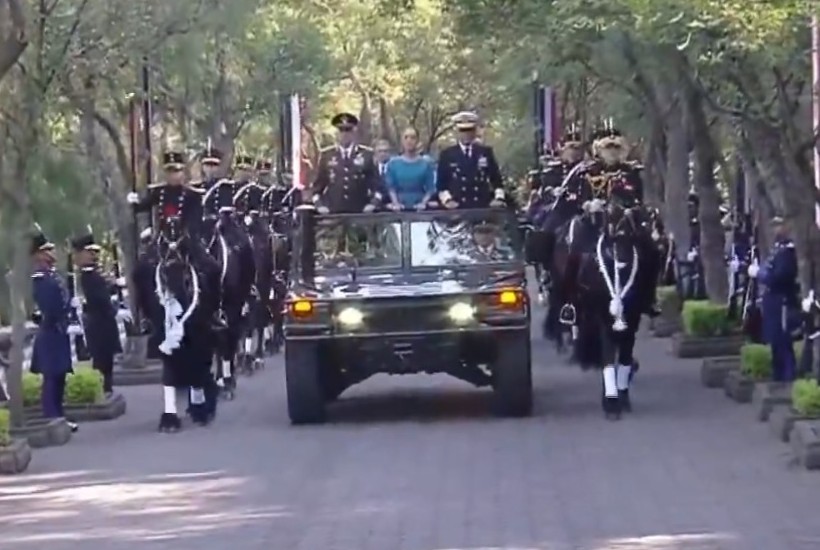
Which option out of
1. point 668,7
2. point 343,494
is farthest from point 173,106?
point 343,494

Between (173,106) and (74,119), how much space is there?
8.02 m

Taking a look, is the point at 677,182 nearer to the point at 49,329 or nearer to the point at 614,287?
the point at 614,287

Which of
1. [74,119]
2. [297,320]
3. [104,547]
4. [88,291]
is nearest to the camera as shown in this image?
[104,547]

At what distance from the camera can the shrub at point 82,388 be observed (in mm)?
21672

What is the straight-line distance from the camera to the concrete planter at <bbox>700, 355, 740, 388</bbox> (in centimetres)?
2292

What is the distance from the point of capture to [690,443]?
17906 millimetres

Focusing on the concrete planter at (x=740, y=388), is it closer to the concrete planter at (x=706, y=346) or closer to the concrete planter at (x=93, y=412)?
the concrete planter at (x=706, y=346)

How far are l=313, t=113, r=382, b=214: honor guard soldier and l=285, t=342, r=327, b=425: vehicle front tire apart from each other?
2286 mm

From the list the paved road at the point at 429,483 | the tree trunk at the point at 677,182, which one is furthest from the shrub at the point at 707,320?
the tree trunk at the point at 677,182

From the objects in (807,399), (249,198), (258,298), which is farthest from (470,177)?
(249,198)

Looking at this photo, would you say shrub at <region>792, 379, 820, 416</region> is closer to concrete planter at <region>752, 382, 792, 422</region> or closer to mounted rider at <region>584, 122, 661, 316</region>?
concrete planter at <region>752, 382, 792, 422</region>

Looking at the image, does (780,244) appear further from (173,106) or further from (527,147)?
(527,147)

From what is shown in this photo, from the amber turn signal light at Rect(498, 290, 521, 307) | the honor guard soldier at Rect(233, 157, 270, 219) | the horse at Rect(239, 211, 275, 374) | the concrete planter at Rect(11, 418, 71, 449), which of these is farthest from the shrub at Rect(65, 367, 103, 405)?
the honor guard soldier at Rect(233, 157, 270, 219)

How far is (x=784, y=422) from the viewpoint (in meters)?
17.8
